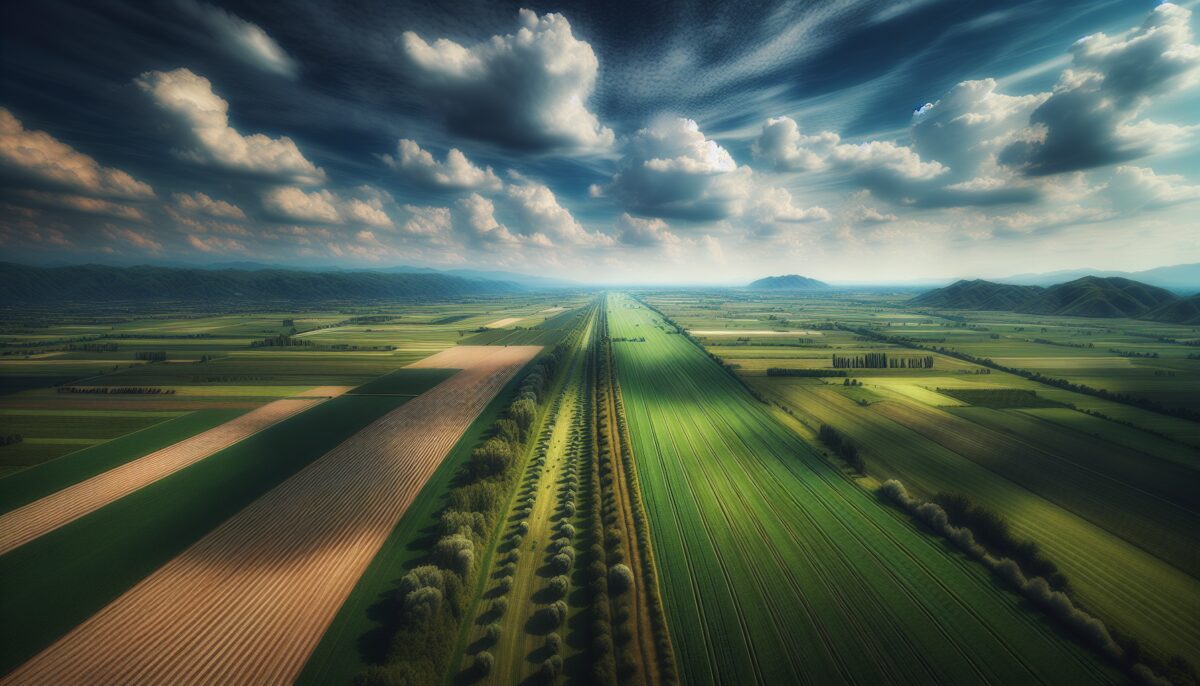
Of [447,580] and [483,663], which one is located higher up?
[447,580]

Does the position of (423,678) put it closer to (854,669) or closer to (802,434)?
(854,669)

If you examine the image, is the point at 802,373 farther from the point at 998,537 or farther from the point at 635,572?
the point at 635,572

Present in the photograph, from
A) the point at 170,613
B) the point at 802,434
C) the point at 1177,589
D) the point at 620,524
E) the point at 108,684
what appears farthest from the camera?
the point at 802,434

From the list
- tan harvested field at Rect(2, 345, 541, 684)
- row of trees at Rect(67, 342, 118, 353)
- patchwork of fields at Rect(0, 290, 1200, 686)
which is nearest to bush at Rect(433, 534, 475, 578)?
patchwork of fields at Rect(0, 290, 1200, 686)

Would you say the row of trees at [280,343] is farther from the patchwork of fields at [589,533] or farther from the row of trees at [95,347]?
the patchwork of fields at [589,533]

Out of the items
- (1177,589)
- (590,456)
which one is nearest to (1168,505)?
(1177,589)

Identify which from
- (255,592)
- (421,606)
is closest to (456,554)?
(421,606)
